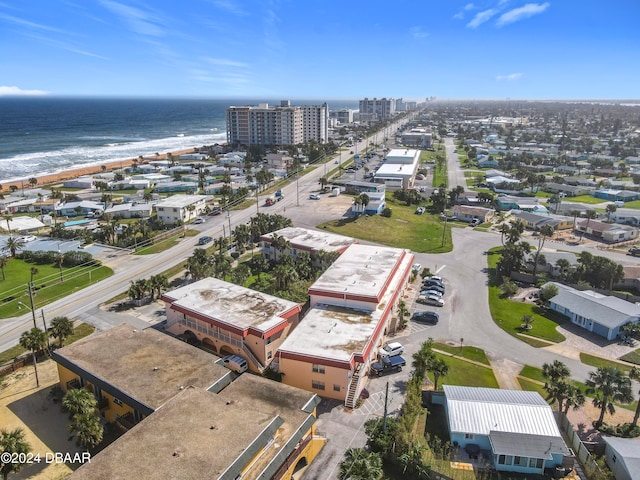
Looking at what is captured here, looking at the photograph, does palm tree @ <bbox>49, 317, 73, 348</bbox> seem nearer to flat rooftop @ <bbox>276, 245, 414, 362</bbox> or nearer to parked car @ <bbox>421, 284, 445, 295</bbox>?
flat rooftop @ <bbox>276, 245, 414, 362</bbox>

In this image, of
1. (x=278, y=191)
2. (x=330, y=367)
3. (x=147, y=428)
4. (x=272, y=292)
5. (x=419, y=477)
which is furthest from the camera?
(x=278, y=191)

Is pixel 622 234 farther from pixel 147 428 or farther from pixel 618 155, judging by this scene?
pixel 618 155

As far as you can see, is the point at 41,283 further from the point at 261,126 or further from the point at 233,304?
the point at 261,126

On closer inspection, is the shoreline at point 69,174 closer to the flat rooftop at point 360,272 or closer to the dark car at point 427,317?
the flat rooftop at point 360,272

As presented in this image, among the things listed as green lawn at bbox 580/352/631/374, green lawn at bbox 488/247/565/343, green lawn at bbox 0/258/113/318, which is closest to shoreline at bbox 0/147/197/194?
green lawn at bbox 0/258/113/318

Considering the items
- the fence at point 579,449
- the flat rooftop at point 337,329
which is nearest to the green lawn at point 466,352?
the flat rooftop at point 337,329

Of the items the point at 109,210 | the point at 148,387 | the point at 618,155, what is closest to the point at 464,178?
the point at 618,155

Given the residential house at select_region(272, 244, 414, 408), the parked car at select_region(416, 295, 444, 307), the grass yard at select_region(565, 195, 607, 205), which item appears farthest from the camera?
the grass yard at select_region(565, 195, 607, 205)
